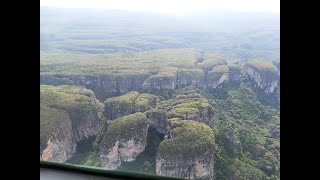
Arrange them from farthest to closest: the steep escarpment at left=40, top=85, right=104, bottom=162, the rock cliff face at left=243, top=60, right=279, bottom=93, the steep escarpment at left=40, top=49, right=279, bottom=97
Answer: the steep escarpment at left=40, top=85, right=104, bottom=162 < the steep escarpment at left=40, top=49, right=279, bottom=97 < the rock cliff face at left=243, top=60, right=279, bottom=93

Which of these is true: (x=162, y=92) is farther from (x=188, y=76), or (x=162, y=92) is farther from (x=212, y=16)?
→ (x=212, y=16)

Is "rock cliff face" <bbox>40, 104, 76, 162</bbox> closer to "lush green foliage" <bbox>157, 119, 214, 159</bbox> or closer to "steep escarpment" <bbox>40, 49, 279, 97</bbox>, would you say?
"steep escarpment" <bbox>40, 49, 279, 97</bbox>

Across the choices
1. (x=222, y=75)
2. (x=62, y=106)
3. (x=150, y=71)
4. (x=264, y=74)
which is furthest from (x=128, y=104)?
(x=264, y=74)

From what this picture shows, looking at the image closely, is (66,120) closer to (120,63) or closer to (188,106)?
(120,63)

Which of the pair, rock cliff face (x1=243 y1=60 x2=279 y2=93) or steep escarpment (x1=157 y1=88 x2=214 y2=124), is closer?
rock cliff face (x1=243 y1=60 x2=279 y2=93)

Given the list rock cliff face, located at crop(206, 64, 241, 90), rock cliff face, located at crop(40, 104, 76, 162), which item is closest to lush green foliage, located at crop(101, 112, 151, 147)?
rock cliff face, located at crop(40, 104, 76, 162)

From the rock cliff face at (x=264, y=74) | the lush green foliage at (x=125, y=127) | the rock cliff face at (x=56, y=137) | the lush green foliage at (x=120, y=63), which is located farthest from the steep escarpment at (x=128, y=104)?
the rock cliff face at (x=264, y=74)
